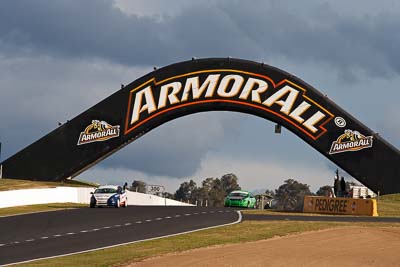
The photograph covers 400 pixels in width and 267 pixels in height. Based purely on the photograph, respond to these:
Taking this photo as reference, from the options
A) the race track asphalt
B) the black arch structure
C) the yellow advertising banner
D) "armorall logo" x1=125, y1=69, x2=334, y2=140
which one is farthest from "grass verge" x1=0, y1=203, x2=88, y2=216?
the yellow advertising banner

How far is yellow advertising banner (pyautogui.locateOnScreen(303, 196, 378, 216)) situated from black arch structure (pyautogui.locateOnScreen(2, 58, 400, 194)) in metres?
13.5

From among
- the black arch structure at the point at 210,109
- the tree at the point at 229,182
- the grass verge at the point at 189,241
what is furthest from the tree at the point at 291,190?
the grass verge at the point at 189,241

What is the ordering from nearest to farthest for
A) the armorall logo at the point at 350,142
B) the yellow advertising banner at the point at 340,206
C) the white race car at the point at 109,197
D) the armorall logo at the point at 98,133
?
the yellow advertising banner at the point at 340,206 → the white race car at the point at 109,197 → the armorall logo at the point at 350,142 → the armorall logo at the point at 98,133

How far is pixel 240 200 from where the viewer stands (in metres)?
54.0

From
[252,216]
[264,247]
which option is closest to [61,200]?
[252,216]

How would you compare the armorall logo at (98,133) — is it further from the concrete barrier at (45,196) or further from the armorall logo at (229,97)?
the concrete barrier at (45,196)

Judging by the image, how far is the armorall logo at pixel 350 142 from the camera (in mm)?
56625

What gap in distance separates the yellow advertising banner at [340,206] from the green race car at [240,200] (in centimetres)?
997

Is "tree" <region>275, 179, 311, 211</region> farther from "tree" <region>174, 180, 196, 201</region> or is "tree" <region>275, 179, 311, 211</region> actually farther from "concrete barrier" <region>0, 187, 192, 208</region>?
"concrete barrier" <region>0, 187, 192, 208</region>

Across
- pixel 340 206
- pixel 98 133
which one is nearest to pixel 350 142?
pixel 340 206

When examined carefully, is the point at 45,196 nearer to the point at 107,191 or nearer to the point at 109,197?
the point at 107,191

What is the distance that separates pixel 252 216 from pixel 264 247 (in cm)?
1397

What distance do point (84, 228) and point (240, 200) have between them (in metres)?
23.0

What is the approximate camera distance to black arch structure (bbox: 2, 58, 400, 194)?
56.7 m
